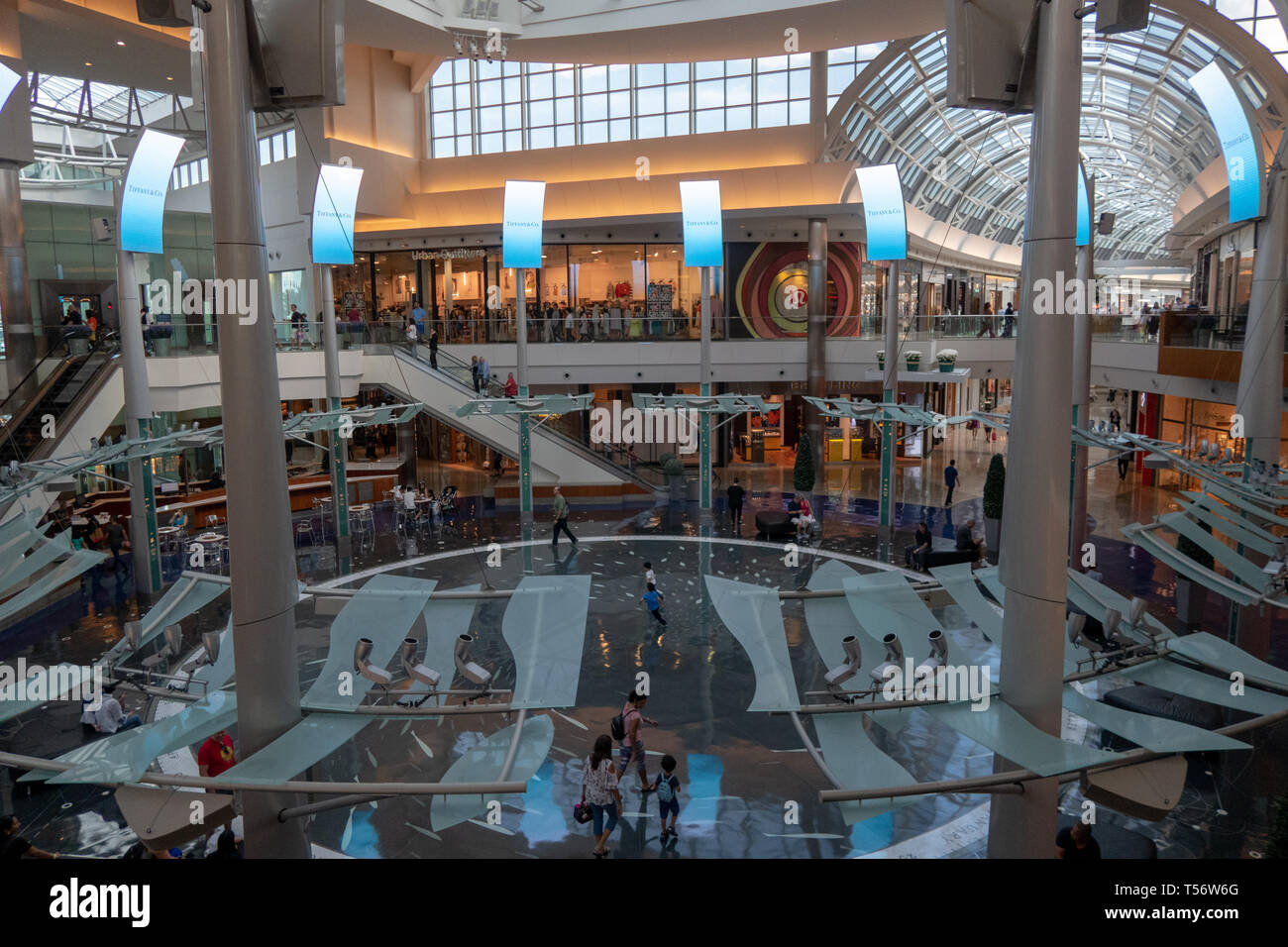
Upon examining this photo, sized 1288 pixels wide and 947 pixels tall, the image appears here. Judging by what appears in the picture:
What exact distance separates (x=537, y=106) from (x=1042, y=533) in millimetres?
31536

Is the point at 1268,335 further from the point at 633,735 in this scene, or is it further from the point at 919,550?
the point at 633,735

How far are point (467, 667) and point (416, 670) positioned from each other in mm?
390

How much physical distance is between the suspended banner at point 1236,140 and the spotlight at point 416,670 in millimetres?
13403

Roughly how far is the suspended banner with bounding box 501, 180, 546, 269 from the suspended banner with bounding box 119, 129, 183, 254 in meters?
7.15

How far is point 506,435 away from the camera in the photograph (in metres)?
25.3

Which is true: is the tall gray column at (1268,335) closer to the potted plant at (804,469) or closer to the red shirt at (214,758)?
the potted plant at (804,469)

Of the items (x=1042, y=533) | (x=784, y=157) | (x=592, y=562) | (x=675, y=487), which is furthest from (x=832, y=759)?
(x=784, y=157)

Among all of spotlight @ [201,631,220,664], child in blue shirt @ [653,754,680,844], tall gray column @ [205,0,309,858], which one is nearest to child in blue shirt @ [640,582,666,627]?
child in blue shirt @ [653,754,680,844]

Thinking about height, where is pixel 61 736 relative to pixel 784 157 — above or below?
below

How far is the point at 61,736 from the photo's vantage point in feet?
34.7

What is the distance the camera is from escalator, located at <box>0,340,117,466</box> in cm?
1720

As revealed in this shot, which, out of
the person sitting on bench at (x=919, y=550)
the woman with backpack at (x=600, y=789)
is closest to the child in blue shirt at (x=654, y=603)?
the person sitting on bench at (x=919, y=550)

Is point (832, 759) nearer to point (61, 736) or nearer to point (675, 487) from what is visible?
point (61, 736)

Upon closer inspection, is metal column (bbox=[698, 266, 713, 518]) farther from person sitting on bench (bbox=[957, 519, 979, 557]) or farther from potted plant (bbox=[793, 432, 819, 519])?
person sitting on bench (bbox=[957, 519, 979, 557])
